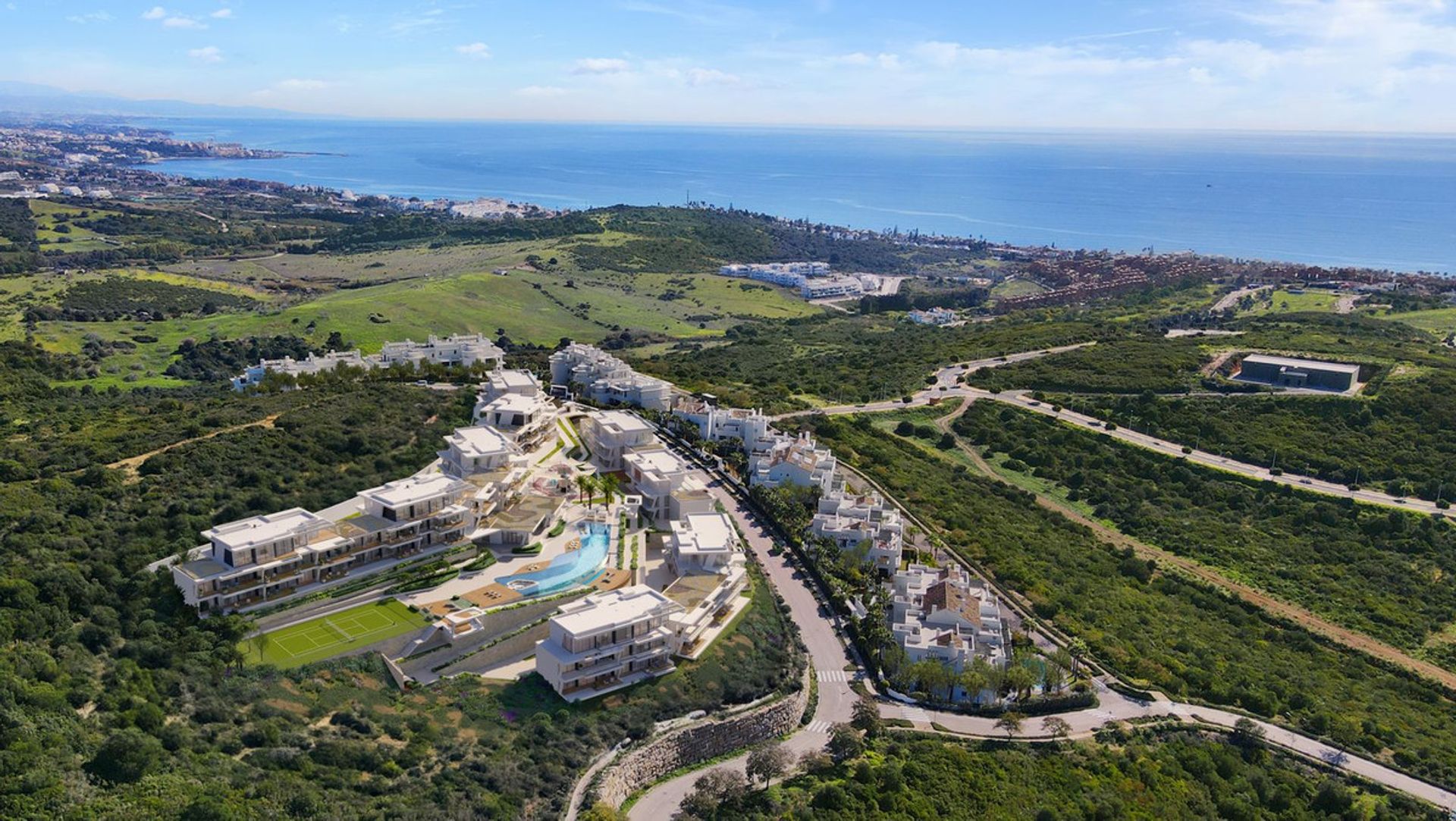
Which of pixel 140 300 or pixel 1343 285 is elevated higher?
pixel 1343 285

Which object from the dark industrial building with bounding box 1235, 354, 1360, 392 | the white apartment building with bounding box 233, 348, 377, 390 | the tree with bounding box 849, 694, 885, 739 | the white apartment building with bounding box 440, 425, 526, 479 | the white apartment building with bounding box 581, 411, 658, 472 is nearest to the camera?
the tree with bounding box 849, 694, 885, 739

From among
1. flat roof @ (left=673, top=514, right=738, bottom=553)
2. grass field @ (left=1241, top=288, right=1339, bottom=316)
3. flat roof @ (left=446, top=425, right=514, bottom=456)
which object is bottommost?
flat roof @ (left=673, top=514, right=738, bottom=553)

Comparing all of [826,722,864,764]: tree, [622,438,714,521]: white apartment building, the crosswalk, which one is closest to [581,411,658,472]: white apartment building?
[622,438,714,521]: white apartment building

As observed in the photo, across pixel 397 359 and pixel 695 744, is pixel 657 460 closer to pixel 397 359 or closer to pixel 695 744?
pixel 695 744

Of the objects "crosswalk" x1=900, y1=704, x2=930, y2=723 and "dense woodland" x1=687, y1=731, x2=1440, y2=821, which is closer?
"dense woodland" x1=687, y1=731, x2=1440, y2=821

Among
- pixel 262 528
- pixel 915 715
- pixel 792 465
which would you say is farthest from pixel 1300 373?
pixel 262 528

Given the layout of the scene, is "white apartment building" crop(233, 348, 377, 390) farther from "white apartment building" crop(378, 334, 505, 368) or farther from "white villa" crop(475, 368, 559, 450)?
"white villa" crop(475, 368, 559, 450)

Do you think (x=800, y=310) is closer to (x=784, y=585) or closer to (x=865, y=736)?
(x=784, y=585)

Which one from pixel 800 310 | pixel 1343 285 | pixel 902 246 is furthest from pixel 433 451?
pixel 902 246
